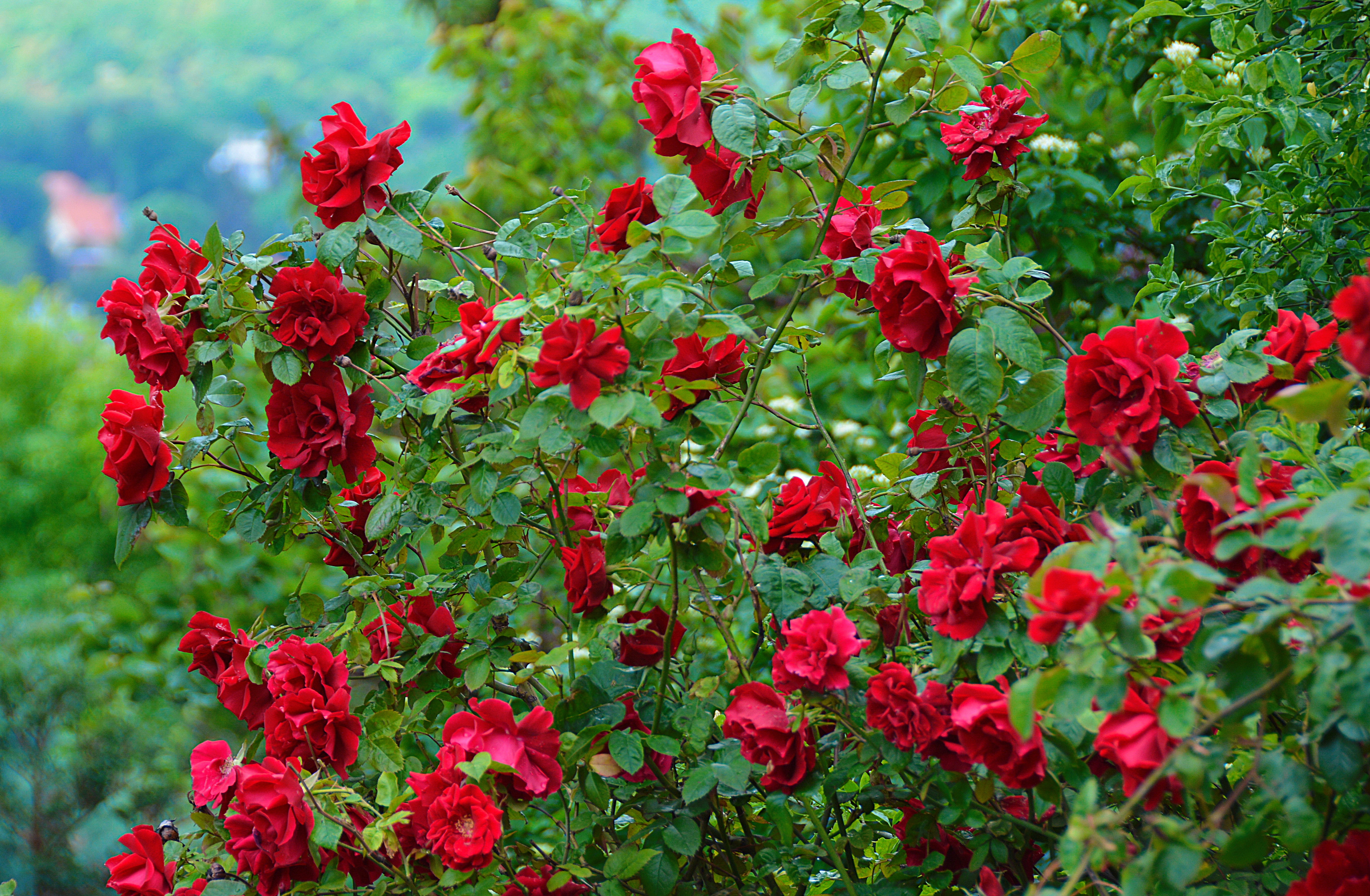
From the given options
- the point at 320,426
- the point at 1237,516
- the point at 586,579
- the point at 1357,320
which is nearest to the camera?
the point at 1357,320

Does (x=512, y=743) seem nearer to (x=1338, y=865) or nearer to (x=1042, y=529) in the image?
(x=1042, y=529)

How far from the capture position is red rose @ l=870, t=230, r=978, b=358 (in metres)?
0.80

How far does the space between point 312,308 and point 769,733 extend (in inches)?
24.2

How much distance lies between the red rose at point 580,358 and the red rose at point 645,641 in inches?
11.0

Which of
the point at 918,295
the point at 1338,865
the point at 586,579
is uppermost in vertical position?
the point at 918,295

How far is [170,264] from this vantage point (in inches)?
39.6

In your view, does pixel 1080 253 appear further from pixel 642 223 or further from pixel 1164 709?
pixel 1164 709

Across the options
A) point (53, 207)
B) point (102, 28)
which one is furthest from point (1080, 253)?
point (53, 207)

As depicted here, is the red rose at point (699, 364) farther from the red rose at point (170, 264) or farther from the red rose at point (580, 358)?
the red rose at point (170, 264)

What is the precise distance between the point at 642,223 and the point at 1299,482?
0.59m

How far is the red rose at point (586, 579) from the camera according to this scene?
887 mm

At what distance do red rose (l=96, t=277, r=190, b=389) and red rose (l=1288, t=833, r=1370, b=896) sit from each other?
3.44 feet

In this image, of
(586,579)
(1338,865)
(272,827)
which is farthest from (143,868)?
(1338,865)

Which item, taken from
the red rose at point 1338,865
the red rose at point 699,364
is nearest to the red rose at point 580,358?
the red rose at point 699,364
